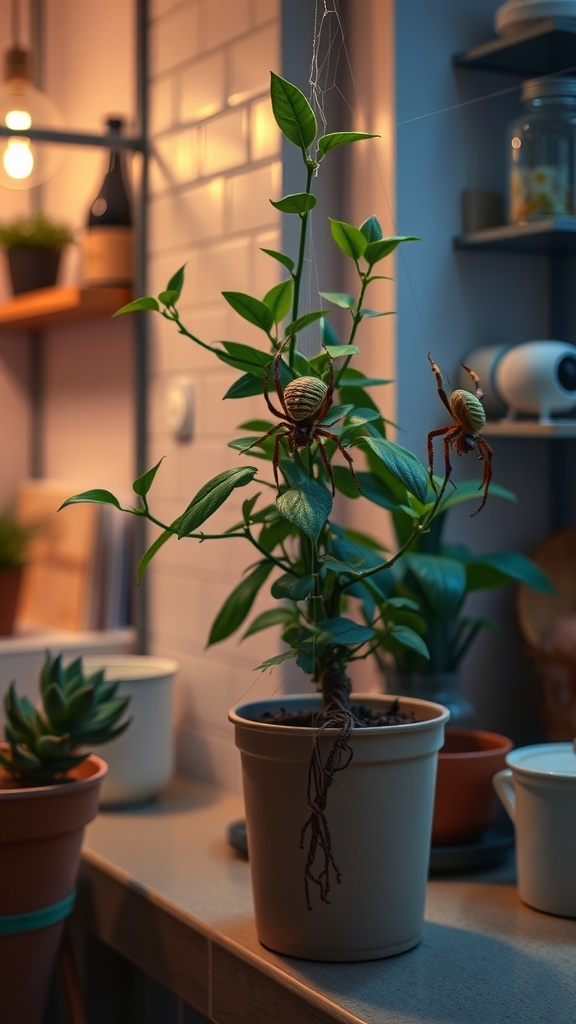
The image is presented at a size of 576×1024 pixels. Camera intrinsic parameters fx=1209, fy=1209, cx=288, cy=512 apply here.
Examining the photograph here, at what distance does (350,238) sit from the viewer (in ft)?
3.35

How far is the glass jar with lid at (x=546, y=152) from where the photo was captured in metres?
1.42

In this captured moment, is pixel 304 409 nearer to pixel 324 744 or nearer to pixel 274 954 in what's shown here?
pixel 324 744

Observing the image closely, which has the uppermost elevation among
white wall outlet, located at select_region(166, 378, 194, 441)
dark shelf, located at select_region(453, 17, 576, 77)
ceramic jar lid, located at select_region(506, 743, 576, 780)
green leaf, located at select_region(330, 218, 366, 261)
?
dark shelf, located at select_region(453, 17, 576, 77)

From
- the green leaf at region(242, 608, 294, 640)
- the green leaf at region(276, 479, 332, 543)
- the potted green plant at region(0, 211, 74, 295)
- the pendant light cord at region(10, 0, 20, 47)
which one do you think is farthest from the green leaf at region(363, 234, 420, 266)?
the pendant light cord at region(10, 0, 20, 47)

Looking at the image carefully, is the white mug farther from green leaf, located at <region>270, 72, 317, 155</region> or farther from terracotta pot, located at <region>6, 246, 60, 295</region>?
terracotta pot, located at <region>6, 246, 60, 295</region>

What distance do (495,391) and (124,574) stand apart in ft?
2.44

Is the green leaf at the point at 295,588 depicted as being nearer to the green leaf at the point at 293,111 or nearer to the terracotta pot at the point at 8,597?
the green leaf at the point at 293,111

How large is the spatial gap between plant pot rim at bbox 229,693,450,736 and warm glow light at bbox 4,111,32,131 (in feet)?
3.85

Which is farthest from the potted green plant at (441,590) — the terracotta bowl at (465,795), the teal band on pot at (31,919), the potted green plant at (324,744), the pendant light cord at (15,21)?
the pendant light cord at (15,21)

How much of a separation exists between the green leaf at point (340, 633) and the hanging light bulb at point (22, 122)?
120 centimetres

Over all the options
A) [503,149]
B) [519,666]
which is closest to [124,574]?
[519,666]

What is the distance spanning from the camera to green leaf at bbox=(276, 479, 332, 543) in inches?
34.9

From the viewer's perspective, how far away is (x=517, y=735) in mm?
1638

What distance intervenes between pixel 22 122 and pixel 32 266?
33cm
